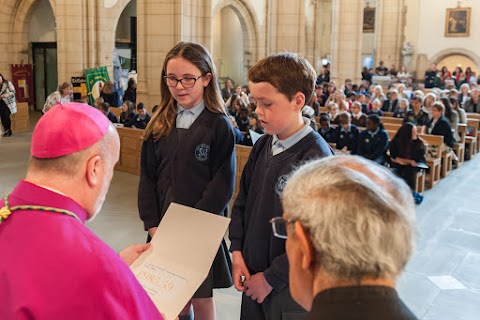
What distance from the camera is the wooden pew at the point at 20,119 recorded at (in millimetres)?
13496

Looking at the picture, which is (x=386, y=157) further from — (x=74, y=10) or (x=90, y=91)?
(x=74, y=10)

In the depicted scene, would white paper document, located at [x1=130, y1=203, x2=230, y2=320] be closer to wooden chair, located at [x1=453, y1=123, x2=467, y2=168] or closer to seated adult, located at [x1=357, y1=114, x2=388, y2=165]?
seated adult, located at [x1=357, y1=114, x2=388, y2=165]

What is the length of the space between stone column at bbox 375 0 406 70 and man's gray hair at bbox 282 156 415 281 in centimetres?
2600

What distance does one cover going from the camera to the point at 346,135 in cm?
847

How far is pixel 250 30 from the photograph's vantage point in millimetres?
18906

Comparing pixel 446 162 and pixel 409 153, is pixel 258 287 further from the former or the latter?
pixel 446 162

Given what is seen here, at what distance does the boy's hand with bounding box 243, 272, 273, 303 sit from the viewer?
2307mm

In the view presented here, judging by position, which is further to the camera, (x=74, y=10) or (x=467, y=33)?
(x=467, y=33)

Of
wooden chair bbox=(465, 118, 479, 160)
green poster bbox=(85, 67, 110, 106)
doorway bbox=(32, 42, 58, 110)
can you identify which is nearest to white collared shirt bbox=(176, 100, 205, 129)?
wooden chair bbox=(465, 118, 479, 160)

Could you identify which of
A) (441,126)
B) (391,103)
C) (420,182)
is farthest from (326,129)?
(391,103)

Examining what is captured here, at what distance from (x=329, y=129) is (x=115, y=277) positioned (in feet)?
25.2

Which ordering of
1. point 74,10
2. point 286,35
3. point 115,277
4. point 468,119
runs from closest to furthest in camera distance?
1. point 115,277
2. point 468,119
3. point 286,35
4. point 74,10

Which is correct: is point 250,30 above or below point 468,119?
above

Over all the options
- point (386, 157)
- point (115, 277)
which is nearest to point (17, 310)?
point (115, 277)
